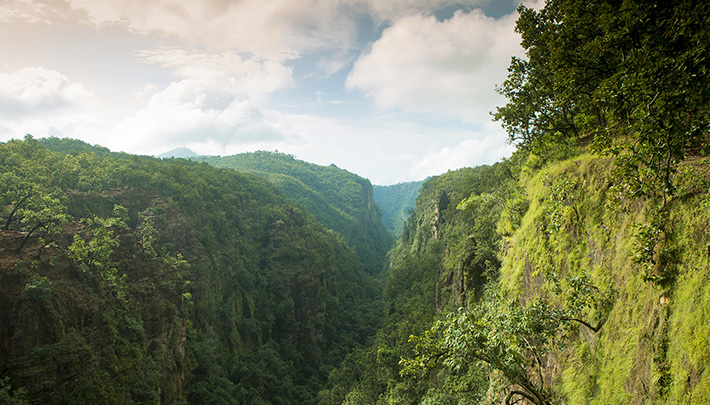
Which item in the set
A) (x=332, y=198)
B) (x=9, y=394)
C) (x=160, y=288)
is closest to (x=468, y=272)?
(x=9, y=394)

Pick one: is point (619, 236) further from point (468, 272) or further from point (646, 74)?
point (468, 272)

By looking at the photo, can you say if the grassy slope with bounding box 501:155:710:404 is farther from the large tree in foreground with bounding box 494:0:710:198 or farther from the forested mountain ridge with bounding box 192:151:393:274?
the forested mountain ridge with bounding box 192:151:393:274

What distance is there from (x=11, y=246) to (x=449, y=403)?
3175cm

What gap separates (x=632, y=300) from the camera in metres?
5.91

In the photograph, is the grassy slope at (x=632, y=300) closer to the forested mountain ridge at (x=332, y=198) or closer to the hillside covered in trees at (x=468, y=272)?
the hillside covered in trees at (x=468, y=272)

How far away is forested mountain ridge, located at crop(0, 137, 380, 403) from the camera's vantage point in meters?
22.2

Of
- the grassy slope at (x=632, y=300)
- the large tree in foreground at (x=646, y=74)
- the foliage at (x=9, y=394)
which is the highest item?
the large tree in foreground at (x=646, y=74)

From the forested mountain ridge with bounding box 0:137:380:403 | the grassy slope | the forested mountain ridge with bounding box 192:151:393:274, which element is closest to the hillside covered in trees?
the grassy slope

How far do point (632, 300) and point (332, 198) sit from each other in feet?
554

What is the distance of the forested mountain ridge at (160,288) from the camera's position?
22203 mm

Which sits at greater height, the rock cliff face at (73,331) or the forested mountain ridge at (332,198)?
the forested mountain ridge at (332,198)

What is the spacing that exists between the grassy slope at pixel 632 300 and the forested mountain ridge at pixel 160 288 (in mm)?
27250

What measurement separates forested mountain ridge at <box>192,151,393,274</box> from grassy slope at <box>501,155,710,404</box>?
109 metres

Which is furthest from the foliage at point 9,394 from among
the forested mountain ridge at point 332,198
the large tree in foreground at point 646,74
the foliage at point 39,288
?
the forested mountain ridge at point 332,198
